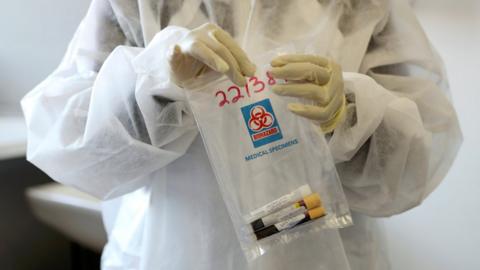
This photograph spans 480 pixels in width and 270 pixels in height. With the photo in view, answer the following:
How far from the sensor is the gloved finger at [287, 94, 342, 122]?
1.47 ft

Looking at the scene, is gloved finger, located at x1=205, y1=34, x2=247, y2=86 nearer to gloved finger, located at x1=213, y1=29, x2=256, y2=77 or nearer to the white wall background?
gloved finger, located at x1=213, y1=29, x2=256, y2=77

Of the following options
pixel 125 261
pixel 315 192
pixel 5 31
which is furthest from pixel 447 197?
pixel 5 31

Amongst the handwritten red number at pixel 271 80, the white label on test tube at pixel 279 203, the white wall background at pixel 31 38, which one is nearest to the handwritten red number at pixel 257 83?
the handwritten red number at pixel 271 80

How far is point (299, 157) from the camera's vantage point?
1.60 feet

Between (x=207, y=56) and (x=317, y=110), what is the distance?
0.13m

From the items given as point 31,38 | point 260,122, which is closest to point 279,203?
point 260,122

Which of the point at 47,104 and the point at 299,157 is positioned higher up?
the point at 47,104

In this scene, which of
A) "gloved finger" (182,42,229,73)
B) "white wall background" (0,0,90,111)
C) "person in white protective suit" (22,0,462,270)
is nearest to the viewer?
"gloved finger" (182,42,229,73)

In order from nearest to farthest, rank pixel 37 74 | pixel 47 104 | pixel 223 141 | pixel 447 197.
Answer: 1. pixel 223 141
2. pixel 47 104
3. pixel 447 197
4. pixel 37 74

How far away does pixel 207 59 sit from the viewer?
42 cm

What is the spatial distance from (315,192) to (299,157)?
4cm

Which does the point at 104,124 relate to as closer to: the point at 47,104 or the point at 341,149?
the point at 47,104

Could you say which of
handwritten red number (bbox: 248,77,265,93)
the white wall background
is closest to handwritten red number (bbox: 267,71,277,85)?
handwritten red number (bbox: 248,77,265,93)

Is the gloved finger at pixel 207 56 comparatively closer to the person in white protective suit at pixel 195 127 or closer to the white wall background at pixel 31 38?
the person in white protective suit at pixel 195 127
